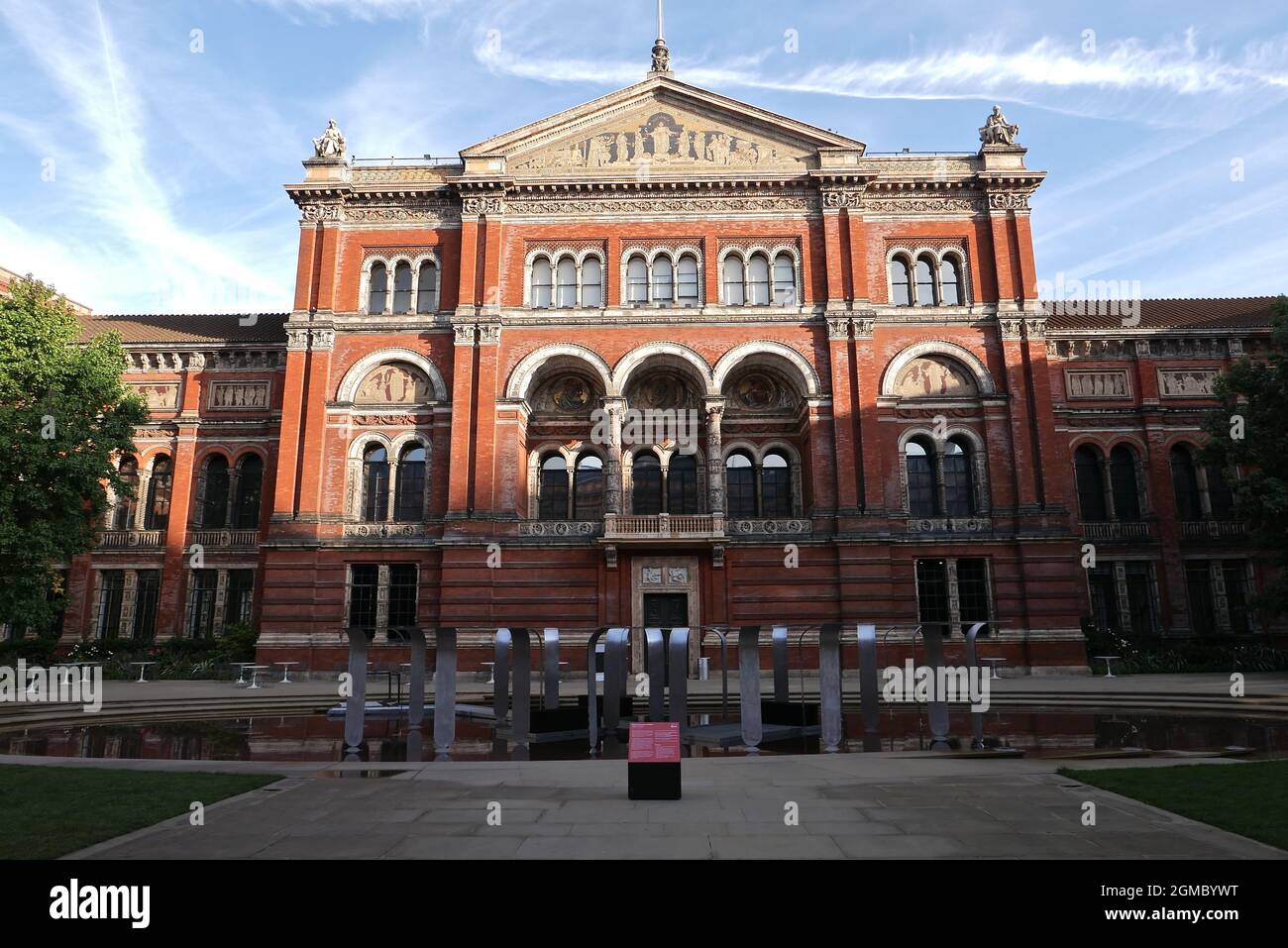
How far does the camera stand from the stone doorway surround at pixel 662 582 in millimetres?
28797

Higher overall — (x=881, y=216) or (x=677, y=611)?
(x=881, y=216)

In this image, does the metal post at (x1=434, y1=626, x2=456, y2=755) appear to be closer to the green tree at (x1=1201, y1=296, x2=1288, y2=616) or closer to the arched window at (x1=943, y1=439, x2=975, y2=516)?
the arched window at (x1=943, y1=439, x2=975, y2=516)

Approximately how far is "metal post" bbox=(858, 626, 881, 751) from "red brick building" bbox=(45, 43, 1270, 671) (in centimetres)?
1321

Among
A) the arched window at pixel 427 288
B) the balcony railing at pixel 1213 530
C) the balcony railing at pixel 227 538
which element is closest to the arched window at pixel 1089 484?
the balcony railing at pixel 1213 530

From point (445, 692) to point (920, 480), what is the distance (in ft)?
72.9

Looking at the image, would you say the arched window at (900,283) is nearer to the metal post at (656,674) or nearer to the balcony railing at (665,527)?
the balcony railing at (665,527)

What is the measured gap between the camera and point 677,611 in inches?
1148

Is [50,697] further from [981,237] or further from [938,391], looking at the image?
[981,237]

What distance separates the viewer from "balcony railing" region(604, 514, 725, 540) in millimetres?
28344

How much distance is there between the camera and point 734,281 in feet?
104

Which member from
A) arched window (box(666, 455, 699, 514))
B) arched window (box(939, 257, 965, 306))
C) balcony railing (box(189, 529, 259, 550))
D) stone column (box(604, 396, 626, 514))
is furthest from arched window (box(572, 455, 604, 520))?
arched window (box(939, 257, 965, 306))
